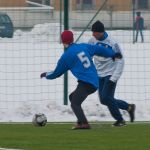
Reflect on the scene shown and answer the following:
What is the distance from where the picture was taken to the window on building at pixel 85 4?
21.9m

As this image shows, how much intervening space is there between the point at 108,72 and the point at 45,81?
6.07 metres

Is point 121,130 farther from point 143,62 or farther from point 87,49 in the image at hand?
point 143,62

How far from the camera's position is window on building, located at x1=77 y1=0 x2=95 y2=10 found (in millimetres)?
21859

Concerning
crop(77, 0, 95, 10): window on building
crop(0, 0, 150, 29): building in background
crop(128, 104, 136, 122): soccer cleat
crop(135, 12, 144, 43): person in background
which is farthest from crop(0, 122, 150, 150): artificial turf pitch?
crop(135, 12, 144, 43): person in background

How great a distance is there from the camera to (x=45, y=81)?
20391 millimetres

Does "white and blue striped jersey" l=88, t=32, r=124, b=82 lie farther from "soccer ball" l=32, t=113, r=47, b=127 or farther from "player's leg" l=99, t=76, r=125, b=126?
"soccer ball" l=32, t=113, r=47, b=127

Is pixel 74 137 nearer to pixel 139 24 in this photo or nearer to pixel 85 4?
pixel 85 4

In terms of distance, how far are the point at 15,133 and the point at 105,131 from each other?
1.32 meters

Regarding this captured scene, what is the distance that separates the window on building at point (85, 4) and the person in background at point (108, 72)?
679 cm

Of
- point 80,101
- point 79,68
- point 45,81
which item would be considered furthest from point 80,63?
point 45,81

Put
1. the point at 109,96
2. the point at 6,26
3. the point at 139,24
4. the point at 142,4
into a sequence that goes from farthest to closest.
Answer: the point at 142,4, the point at 139,24, the point at 6,26, the point at 109,96

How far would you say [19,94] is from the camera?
1934cm

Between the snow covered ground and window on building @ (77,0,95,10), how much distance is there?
0.71 m

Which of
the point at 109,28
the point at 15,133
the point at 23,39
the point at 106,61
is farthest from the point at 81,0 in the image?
the point at 15,133
